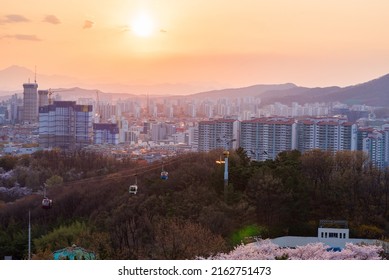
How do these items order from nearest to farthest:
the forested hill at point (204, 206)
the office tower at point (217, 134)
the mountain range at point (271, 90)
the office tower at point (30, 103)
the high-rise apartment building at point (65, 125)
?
the forested hill at point (204, 206) → the mountain range at point (271, 90) → the office tower at point (30, 103) → the office tower at point (217, 134) → the high-rise apartment building at point (65, 125)

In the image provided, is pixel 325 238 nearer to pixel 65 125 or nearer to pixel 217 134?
pixel 217 134

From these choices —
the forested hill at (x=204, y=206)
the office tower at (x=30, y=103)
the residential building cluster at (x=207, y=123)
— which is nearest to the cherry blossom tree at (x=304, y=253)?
the forested hill at (x=204, y=206)

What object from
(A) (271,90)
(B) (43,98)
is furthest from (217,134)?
(B) (43,98)

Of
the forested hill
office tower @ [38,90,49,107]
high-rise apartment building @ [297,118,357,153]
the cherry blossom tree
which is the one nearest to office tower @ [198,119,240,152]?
the forested hill

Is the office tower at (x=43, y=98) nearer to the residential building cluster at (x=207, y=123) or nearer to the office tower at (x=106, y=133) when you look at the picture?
the residential building cluster at (x=207, y=123)

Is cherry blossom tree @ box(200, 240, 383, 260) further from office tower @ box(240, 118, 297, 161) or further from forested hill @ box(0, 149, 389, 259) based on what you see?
office tower @ box(240, 118, 297, 161)
